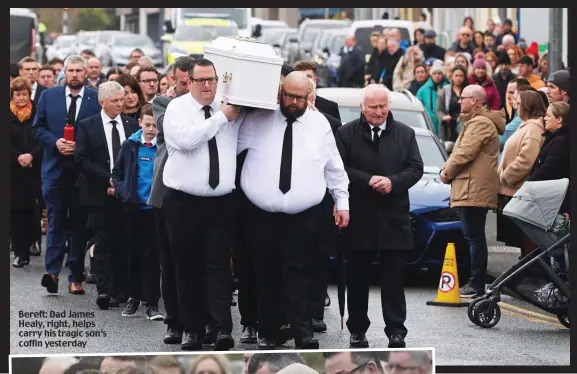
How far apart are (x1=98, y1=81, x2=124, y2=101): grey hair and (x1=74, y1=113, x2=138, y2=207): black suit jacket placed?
0.60 ft

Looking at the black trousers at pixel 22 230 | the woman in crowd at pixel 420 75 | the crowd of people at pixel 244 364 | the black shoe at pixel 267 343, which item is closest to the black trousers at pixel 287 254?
the black shoe at pixel 267 343

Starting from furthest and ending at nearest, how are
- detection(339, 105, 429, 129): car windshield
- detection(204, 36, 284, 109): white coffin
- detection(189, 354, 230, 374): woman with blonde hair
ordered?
detection(339, 105, 429, 129): car windshield, detection(204, 36, 284, 109): white coffin, detection(189, 354, 230, 374): woman with blonde hair

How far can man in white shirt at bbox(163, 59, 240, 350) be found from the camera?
1093cm

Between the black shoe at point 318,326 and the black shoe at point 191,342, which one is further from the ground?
the black shoe at point 191,342

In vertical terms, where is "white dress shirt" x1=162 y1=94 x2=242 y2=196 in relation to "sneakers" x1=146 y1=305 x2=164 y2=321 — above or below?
above

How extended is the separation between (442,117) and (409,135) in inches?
398

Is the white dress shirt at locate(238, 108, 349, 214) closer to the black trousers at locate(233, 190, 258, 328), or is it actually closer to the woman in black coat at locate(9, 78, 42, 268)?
the black trousers at locate(233, 190, 258, 328)

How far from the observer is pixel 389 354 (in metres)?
9.13

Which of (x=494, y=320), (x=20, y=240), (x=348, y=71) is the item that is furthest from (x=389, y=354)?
(x=348, y=71)

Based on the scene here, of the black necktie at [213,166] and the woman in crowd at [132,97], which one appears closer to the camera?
the black necktie at [213,166]

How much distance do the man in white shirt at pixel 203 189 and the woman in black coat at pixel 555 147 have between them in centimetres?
346

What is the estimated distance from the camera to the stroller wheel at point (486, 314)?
13.1 metres

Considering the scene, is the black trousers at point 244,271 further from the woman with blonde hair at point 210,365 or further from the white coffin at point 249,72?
the woman with blonde hair at point 210,365

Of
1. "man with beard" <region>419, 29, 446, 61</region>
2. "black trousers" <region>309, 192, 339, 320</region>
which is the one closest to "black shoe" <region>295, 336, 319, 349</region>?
"black trousers" <region>309, 192, 339, 320</region>
